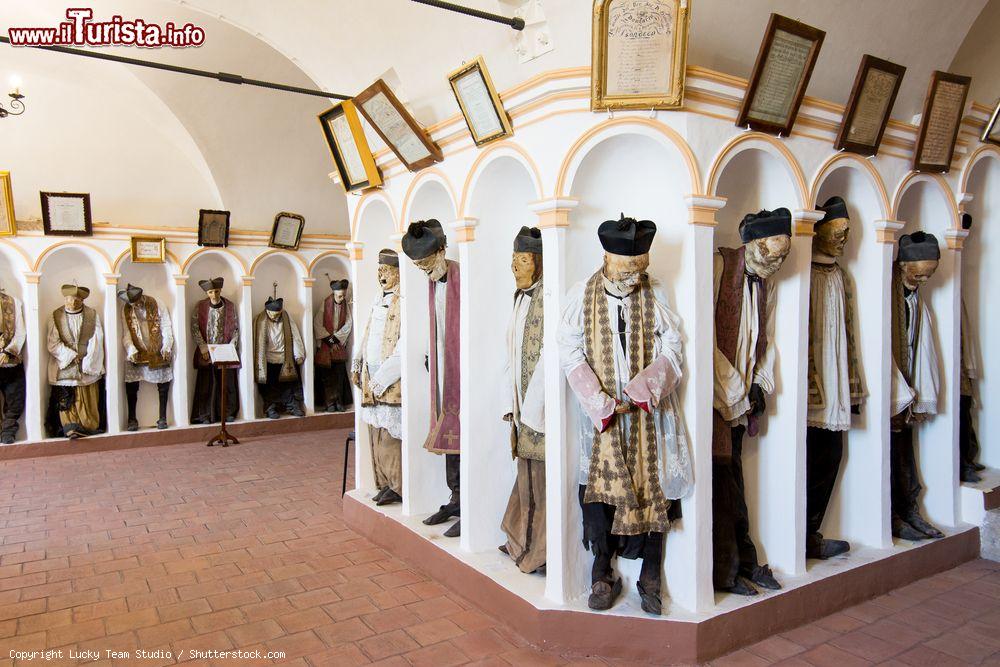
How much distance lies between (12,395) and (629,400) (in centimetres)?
863

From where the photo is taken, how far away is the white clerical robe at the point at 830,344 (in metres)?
4.48

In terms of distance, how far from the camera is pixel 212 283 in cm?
988

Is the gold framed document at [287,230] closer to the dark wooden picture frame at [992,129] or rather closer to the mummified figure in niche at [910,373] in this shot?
the mummified figure in niche at [910,373]

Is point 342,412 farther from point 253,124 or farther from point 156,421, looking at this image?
point 253,124

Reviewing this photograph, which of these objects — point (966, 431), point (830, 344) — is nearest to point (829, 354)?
point (830, 344)

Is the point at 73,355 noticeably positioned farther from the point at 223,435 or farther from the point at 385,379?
the point at 385,379

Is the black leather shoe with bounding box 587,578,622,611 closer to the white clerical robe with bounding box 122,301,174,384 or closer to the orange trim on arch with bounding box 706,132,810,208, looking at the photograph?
the orange trim on arch with bounding box 706,132,810,208

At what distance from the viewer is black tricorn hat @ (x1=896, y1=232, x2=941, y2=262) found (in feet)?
15.8

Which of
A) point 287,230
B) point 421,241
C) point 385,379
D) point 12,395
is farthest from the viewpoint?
point 287,230

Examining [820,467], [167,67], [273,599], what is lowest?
[273,599]

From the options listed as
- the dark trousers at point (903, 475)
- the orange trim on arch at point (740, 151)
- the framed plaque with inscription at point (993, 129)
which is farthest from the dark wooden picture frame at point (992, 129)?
the dark trousers at point (903, 475)

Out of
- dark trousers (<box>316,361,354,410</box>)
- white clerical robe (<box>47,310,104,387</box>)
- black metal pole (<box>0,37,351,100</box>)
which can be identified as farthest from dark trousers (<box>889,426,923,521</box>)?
white clerical robe (<box>47,310,104,387</box>)

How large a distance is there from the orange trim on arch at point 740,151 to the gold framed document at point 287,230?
307 inches

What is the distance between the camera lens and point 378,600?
4.38 metres
